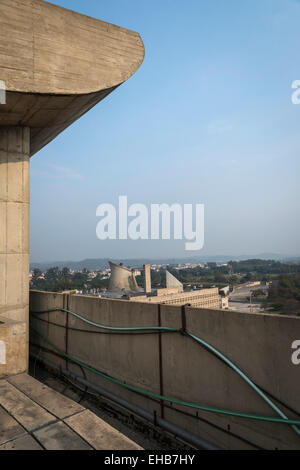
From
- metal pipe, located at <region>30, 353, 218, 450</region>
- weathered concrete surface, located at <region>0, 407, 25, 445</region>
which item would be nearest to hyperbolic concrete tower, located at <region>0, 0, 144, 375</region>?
metal pipe, located at <region>30, 353, 218, 450</region>

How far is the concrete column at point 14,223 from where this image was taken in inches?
263

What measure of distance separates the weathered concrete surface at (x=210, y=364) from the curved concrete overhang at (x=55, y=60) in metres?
4.35

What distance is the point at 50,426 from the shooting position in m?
3.90

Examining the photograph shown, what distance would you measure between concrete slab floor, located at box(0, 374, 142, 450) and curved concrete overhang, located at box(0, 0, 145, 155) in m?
5.46

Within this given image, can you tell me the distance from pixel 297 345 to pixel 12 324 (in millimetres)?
5789

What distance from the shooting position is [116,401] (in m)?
5.75

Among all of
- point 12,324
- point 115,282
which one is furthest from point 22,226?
point 115,282

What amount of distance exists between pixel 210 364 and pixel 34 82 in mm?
5934

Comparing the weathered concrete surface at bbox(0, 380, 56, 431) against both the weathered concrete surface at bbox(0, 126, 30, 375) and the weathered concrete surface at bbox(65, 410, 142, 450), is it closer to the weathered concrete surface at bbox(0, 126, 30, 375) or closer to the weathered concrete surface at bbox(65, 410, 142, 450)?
the weathered concrete surface at bbox(65, 410, 142, 450)

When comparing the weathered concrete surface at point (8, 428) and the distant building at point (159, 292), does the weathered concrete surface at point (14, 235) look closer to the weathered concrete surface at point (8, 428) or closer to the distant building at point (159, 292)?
the weathered concrete surface at point (8, 428)

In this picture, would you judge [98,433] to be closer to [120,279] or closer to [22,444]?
[22,444]

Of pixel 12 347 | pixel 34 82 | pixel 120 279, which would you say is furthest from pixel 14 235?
pixel 120 279

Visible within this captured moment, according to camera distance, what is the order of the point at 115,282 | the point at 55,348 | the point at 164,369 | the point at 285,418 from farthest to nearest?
the point at 115,282
the point at 55,348
the point at 164,369
the point at 285,418
